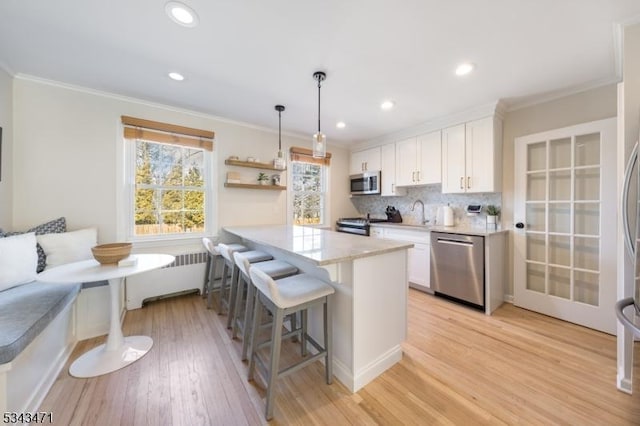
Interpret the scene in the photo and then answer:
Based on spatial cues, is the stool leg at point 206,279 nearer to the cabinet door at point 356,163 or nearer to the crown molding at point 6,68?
the crown molding at point 6,68

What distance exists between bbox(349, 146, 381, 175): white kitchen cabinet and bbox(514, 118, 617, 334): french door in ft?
6.43

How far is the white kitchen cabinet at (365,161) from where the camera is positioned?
4262 millimetres

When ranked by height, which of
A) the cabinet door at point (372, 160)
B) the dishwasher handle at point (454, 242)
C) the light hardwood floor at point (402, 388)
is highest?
the cabinet door at point (372, 160)

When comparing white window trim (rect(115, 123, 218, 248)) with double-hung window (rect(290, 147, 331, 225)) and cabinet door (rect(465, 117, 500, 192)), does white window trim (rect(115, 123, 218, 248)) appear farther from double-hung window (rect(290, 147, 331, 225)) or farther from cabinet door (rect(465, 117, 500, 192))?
cabinet door (rect(465, 117, 500, 192))

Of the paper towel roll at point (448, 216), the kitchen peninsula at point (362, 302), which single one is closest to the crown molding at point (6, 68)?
the kitchen peninsula at point (362, 302)

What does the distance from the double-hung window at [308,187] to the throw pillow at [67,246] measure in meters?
2.55

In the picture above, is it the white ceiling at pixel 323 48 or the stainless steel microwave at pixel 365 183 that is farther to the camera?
the stainless steel microwave at pixel 365 183

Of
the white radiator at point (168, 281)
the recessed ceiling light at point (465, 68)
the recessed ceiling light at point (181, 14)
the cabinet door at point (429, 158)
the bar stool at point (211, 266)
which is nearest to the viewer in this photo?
the recessed ceiling light at point (181, 14)

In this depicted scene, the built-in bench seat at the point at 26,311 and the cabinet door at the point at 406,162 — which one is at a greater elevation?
the cabinet door at the point at 406,162

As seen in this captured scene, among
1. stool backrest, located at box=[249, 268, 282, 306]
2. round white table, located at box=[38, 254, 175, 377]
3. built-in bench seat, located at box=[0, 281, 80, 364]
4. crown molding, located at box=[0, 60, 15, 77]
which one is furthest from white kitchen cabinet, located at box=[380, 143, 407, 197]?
crown molding, located at box=[0, 60, 15, 77]

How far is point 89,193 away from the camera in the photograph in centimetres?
259

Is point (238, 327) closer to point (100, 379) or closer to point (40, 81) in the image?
point (100, 379)

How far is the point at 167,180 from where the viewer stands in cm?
310

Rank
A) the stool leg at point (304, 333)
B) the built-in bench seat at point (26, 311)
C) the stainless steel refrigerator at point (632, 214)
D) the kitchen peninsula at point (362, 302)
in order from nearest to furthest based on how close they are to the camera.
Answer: the built-in bench seat at point (26, 311)
the stainless steel refrigerator at point (632, 214)
the kitchen peninsula at point (362, 302)
the stool leg at point (304, 333)
